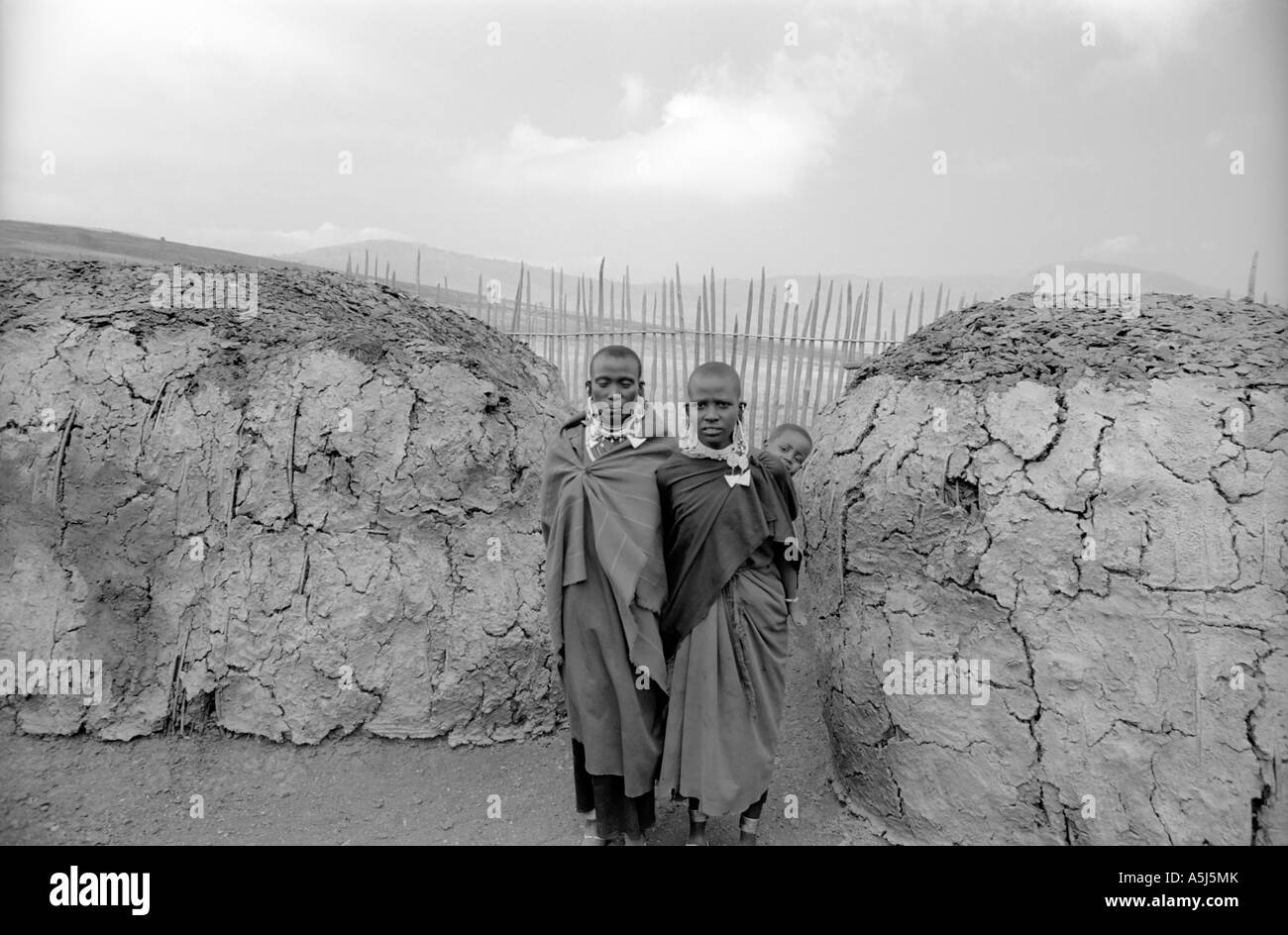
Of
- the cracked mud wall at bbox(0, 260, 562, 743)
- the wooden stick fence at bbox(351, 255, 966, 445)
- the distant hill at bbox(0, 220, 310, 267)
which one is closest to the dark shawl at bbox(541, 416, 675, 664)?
the cracked mud wall at bbox(0, 260, 562, 743)

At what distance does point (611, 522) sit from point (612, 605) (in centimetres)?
32

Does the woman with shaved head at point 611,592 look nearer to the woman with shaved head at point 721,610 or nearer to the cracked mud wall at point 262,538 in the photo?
the woman with shaved head at point 721,610

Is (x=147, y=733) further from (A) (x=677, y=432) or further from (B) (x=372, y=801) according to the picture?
(A) (x=677, y=432)

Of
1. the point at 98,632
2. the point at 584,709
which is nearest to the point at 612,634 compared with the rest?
the point at 584,709

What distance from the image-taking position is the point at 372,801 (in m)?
3.46

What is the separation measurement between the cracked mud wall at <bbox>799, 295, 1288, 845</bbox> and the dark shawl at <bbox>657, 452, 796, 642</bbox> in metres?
0.62

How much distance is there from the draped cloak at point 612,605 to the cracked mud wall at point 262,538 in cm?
94

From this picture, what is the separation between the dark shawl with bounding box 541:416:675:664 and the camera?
2.94m

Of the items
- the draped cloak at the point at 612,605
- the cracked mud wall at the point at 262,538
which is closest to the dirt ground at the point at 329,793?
the cracked mud wall at the point at 262,538

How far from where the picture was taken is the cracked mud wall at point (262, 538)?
12.2ft

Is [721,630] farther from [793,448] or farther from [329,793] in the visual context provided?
[793,448]

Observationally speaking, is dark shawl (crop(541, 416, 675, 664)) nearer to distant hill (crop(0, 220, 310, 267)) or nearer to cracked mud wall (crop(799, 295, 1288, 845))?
cracked mud wall (crop(799, 295, 1288, 845))

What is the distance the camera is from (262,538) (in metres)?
3.77

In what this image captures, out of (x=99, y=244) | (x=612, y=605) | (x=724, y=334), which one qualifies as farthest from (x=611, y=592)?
(x=99, y=244)
